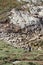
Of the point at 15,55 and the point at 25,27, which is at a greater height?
the point at 15,55

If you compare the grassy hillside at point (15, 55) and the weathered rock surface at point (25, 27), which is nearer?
the grassy hillside at point (15, 55)

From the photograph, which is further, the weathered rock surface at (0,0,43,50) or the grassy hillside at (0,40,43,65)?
the weathered rock surface at (0,0,43,50)

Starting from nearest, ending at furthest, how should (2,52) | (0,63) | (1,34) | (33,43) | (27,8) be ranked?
1. (0,63)
2. (2,52)
3. (33,43)
4. (1,34)
5. (27,8)

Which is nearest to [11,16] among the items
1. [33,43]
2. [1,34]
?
[1,34]

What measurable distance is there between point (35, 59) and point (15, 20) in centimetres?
712

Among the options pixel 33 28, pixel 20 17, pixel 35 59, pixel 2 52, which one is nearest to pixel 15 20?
pixel 20 17

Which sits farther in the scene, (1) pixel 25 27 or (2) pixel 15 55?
(1) pixel 25 27

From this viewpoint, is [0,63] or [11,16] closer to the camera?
[0,63]

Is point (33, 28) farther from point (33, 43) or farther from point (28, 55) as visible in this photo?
point (28, 55)

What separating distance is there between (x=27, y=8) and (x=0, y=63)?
10251 millimetres

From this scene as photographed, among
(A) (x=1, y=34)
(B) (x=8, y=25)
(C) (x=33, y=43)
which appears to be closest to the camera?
(C) (x=33, y=43)

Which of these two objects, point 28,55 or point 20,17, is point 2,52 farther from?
point 20,17

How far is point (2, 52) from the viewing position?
1518cm

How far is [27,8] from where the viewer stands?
74.1 ft
